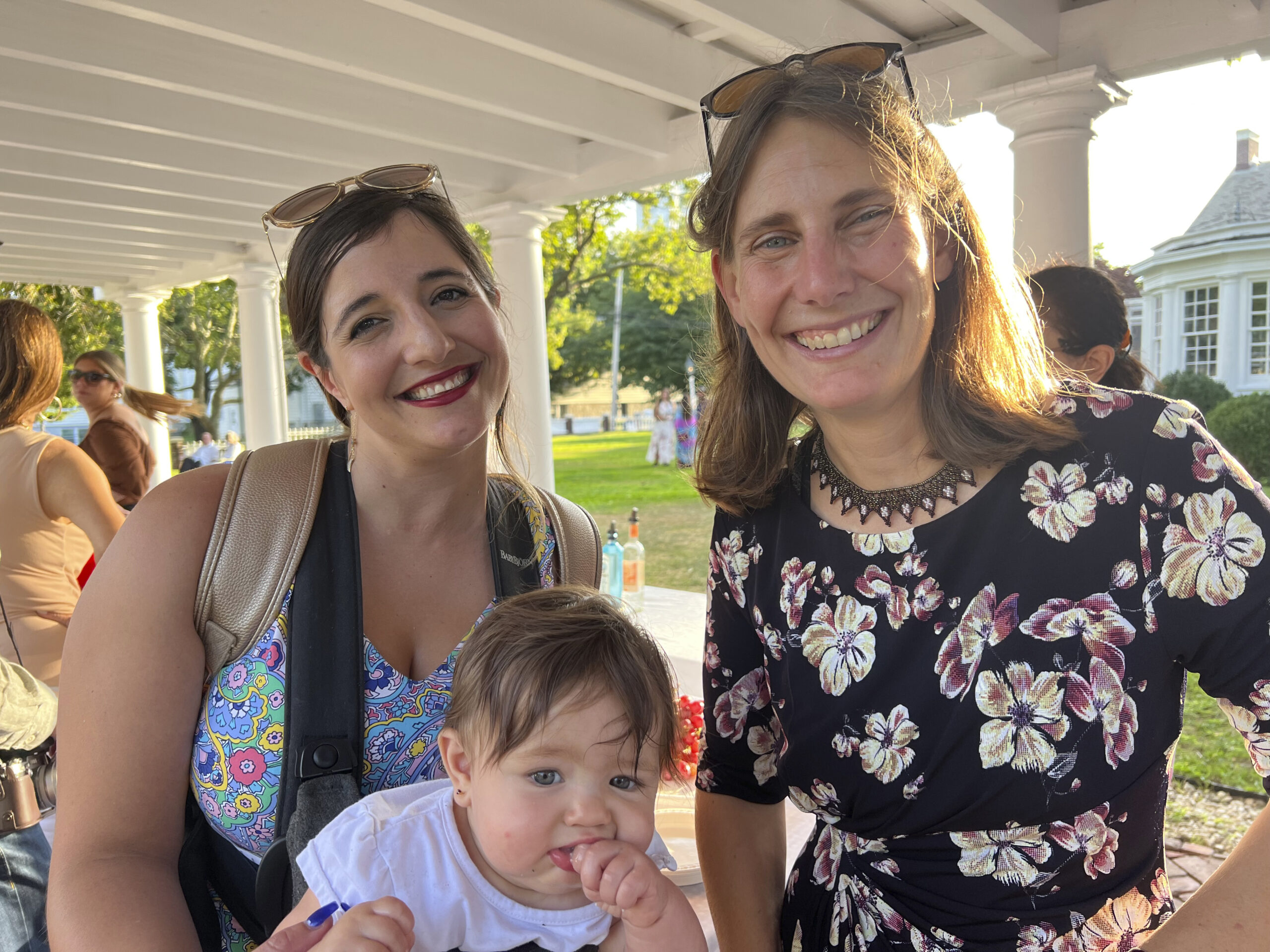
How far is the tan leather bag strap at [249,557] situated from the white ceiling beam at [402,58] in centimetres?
290

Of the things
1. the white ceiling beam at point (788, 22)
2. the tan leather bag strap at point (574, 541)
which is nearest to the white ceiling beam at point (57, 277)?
the white ceiling beam at point (788, 22)

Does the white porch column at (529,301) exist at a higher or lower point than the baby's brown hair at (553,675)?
higher

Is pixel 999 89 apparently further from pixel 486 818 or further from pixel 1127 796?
pixel 486 818

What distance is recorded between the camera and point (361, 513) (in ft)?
5.63

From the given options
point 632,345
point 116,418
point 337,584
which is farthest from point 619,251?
point 337,584

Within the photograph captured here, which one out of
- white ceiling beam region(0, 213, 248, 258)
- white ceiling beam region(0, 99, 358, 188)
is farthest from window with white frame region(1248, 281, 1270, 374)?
white ceiling beam region(0, 213, 248, 258)

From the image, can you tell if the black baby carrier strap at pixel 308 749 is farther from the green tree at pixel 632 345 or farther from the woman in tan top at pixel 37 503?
the green tree at pixel 632 345

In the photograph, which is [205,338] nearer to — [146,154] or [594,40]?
[146,154]

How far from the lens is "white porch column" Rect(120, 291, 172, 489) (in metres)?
11.1

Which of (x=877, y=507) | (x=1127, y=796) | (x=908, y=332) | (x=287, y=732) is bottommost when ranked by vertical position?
(x=1127, y=796)

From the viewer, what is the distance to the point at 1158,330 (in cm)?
2094

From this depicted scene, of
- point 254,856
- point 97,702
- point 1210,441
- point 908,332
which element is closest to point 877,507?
point 908,332

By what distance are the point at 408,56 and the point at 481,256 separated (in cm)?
319

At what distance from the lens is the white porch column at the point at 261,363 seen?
30.2ft
